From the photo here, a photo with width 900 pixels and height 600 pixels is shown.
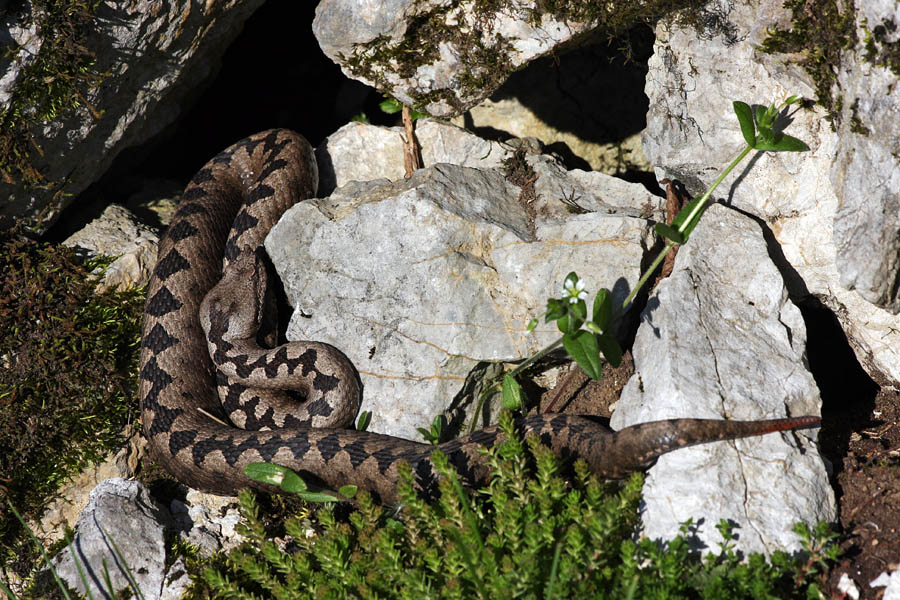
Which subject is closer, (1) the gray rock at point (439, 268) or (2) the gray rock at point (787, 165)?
(2) the gray rock at point (787, 165)

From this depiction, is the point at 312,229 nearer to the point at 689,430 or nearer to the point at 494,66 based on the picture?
the point at 494,66

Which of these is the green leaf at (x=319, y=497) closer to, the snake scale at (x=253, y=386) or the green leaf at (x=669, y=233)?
the snake scale at (x=253, y=386)

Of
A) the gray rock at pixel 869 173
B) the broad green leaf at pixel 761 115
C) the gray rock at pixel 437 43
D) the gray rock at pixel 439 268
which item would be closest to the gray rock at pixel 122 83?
the gray rock at pixel 437 43

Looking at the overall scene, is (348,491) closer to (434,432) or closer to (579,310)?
(434,432)

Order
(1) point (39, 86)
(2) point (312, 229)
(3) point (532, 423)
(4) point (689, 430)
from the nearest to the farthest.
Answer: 1. (4) point (689, 430)
2. (3) point (532, 423)
3. (1) point (39, 86)
4. (2) point (312, 229)

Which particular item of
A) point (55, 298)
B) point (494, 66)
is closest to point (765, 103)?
point (494, 66)
